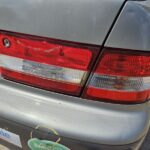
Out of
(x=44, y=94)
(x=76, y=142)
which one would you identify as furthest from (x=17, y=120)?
(x=76, y=142)

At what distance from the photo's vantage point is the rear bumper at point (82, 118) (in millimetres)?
1314

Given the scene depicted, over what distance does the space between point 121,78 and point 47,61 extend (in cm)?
36

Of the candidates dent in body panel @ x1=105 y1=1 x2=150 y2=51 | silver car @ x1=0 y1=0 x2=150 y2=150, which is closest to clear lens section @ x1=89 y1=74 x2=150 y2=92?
silver car @ x1=0 y1=0 x2=150 y2=150

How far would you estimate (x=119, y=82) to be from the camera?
52.1 inches

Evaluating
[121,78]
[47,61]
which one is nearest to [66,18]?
[47,61]

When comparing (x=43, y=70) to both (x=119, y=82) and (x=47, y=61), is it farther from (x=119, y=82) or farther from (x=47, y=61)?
(x=119, y=82)

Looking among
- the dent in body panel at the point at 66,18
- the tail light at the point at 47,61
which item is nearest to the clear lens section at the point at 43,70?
the tail light at the point at 47,61

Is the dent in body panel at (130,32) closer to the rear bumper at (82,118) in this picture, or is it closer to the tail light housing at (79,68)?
the tail light housing at (79,68)

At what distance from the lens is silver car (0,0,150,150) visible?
127 cm

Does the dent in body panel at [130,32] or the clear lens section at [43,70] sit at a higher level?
the dent in body panel at [130,32]

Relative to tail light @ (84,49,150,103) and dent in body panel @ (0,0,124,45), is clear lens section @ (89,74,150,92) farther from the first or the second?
dent in body panel @ (0,0,124,45)

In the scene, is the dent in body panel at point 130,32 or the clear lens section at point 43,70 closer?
the dent in body panel at point 130,32

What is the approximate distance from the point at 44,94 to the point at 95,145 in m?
0.35

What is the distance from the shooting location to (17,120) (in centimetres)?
148
